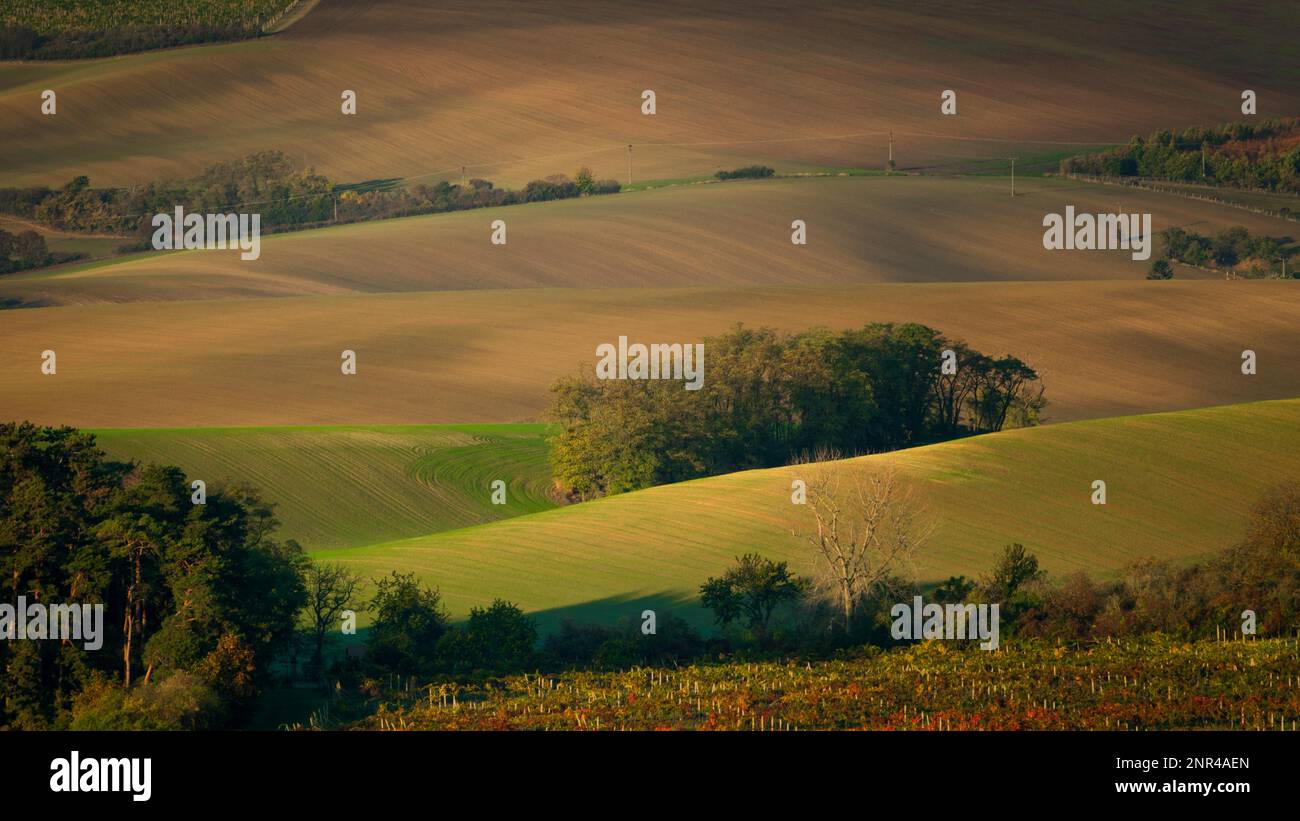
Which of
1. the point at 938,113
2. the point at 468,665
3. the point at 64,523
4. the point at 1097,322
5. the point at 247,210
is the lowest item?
the point at 468,665

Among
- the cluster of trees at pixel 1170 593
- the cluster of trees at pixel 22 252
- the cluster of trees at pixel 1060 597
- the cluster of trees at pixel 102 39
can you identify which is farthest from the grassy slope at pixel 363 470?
the cluster of trees at pixel 102 39

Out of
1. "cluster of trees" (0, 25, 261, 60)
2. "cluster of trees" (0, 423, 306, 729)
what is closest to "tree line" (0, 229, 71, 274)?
"cluster of trees" (0, 25, 261, 60)

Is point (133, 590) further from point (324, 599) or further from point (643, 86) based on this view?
point (643, 86)

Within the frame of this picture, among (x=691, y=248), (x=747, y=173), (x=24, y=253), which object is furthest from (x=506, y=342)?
(x=747, y=173)

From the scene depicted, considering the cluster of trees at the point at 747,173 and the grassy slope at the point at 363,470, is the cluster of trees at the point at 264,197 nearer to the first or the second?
the cluster of trees at the point at 747,173

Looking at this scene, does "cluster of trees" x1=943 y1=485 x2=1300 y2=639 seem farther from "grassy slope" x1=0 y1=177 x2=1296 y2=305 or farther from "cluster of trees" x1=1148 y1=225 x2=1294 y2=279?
"cluster of trees" x1=1148 y1=225 x2=1294 y2=279
